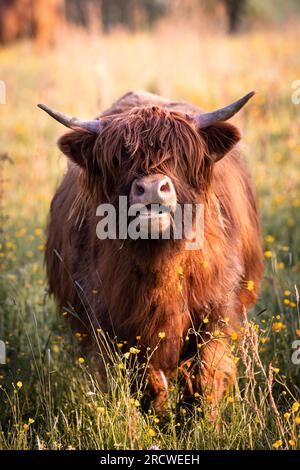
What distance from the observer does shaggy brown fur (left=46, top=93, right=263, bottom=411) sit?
11.1ft

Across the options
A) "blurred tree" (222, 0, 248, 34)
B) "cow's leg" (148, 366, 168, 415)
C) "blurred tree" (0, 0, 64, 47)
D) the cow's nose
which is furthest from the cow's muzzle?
"blurred tree" (222, 0, 248, 34)

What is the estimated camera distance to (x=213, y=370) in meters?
3.71

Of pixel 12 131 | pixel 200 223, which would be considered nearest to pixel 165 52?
pixel 12 131

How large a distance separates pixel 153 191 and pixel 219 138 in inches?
25.2

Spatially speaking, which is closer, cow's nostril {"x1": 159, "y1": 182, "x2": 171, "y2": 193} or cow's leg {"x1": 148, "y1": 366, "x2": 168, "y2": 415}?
cow's nostril {"x1": 159, "y1": 182, "x2": 171, "y2": 193}

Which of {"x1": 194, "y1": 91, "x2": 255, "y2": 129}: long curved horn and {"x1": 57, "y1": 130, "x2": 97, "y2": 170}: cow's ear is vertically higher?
{"x1": 194, "y1": 91, "x2": 255, "y2": 129}: long curved horn

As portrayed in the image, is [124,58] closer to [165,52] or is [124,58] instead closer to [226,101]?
[165,52]

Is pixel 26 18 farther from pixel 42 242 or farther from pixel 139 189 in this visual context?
pixel 139 189

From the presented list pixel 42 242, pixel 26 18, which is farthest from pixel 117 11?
pixel 42 242

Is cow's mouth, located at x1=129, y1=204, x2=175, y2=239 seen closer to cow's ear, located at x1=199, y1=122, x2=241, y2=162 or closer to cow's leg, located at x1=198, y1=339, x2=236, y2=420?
cow's ear, located at x1=199, y1=122, x2=241, y2=162

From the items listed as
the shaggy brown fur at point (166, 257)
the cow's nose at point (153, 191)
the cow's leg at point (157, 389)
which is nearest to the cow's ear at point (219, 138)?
the shaggy brown fur at point (166, 257)

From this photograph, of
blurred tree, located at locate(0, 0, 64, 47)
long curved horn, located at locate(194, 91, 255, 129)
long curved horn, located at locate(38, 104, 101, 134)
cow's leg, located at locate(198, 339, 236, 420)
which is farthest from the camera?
blurred tree, located at locate(0, 0, 64, 47)

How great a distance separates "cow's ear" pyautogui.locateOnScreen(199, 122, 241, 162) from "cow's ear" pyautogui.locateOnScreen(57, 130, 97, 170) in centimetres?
57
